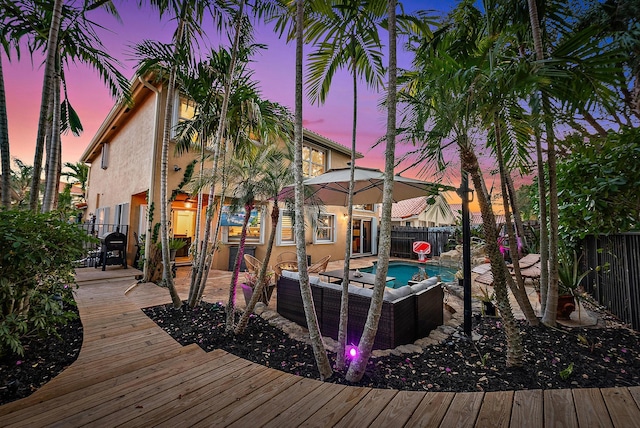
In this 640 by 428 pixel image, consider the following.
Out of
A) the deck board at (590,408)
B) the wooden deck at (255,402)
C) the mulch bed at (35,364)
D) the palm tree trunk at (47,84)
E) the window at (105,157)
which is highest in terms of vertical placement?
the window at (105,157)

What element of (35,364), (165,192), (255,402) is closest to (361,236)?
(165,192)

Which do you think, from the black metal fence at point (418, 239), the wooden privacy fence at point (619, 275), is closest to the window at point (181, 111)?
the wooden privacy fence at point (619, 275)

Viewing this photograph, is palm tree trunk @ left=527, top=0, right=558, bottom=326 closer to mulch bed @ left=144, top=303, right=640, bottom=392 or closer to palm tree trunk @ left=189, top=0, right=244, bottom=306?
mulch bed @ left=144, top=303, right=640, bottom=392

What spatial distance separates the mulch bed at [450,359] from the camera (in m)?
2.28

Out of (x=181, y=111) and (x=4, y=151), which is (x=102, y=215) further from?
(x=4, y=151)

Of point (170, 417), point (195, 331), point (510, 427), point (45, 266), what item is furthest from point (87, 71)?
point (510, 427)

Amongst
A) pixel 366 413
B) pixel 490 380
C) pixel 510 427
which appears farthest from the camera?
pixel 490 380

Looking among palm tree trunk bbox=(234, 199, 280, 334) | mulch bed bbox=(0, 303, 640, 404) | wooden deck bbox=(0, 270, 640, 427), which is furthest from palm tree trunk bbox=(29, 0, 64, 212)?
palm tree trunk bbox=(234, 199, 280, 334)

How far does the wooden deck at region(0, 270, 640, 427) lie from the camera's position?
1.78 m

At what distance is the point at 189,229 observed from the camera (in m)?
13.4

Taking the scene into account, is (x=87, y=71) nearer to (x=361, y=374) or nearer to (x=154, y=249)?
(x=154, y=249)

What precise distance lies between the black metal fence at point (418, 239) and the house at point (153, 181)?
2606 mm

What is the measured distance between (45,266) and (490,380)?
15.4 ft

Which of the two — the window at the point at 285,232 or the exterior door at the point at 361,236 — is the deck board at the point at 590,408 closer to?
the window at the point at 285,232
